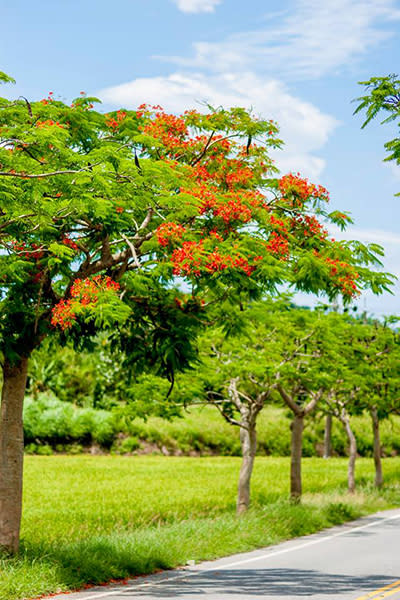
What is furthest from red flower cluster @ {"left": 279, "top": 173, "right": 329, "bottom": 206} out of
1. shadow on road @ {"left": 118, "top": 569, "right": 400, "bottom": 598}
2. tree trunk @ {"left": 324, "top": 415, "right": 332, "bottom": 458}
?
tree trunk @ {"left": 324, "top": 415, "right": 332, "bottom": 458}

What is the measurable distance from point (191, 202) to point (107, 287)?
5.56 ft

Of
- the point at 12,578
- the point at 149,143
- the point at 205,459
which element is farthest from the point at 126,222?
the point at 205,459

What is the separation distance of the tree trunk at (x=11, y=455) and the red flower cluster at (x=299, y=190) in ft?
16.7

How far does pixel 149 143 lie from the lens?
43.8 ft

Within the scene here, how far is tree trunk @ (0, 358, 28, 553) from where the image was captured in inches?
497

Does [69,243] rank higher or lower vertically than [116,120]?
lower

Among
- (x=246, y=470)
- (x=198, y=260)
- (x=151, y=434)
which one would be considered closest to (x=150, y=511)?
(x=246, y=470)

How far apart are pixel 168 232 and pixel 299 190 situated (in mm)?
3050

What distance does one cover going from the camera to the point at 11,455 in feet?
42.0

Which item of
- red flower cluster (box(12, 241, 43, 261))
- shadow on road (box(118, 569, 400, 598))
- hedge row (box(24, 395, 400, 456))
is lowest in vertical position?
→ shadow on road (box(118, 569, 400, 598))

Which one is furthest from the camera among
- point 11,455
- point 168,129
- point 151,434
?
point 151,434

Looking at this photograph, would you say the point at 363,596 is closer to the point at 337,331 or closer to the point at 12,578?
the point at 12,578

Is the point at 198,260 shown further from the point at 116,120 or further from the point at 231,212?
the point at 116,120

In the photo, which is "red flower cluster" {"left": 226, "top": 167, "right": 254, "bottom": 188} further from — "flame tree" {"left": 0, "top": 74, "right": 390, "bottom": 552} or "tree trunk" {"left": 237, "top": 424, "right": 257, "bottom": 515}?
"tree trunk" {"left": 237, "top": 424, "right": 257, "bottom": 515}
